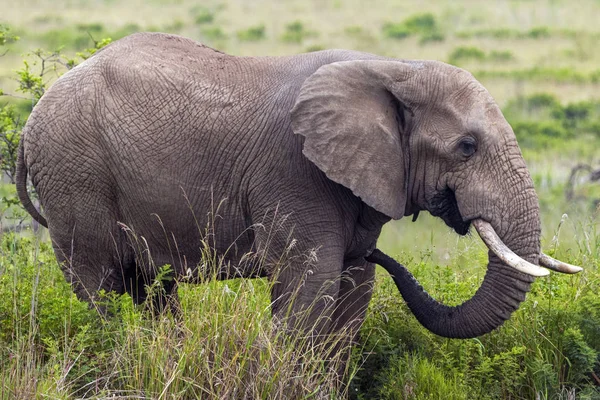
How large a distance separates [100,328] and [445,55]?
78.6 ft

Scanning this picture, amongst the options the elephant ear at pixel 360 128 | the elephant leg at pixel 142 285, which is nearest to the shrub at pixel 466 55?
the elephant leg at pixel 142 285

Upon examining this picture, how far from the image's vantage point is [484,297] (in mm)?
5953

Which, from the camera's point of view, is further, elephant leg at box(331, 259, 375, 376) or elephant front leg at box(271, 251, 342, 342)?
elephant leg at box(331, 259, 375, 376)

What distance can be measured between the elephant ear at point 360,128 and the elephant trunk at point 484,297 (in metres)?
0.59

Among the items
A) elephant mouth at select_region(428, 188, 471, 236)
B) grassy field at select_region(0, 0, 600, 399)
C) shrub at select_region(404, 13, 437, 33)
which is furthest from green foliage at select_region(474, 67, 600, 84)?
elephant mouth at select_region(428, 188, 471, 236)

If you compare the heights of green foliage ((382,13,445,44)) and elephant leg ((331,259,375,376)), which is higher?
elephant leg ((331,259,375,376))

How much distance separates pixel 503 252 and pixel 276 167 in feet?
4.36

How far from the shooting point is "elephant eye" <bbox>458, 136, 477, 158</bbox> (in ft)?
19.0

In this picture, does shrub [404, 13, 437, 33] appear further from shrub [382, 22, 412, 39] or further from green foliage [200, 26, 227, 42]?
green foliage [200, 26, 227, 42]

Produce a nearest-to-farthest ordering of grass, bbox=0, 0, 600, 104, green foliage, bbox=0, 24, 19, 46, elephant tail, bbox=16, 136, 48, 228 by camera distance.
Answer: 1. elephant tail, bbox=16, 136, 48, 228
2. green foliage, bbox=0, 24, 19, 46
3. grass, bbox=0, 0, 600, 104

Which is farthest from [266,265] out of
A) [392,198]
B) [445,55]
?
[445,55]

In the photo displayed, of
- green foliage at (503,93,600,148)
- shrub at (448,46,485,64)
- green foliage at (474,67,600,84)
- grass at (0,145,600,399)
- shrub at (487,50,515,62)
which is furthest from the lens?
shrub at (487,50,515,62)

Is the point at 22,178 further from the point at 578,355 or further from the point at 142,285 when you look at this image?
the point at 578,355

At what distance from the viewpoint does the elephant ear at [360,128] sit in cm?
591
